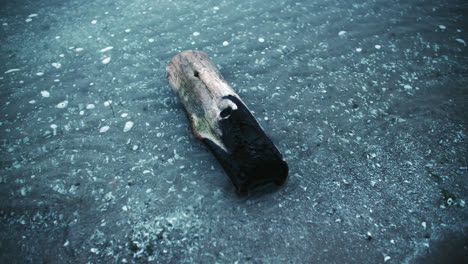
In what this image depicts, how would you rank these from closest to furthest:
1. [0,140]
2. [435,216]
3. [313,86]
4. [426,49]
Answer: [435,216], [0,140], [313,86], [426,49]

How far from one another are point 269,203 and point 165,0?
3638 mm

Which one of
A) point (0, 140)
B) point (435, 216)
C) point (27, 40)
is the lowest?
point (435, 216)

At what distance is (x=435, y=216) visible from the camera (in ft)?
6.45

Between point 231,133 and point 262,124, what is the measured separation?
2.72ft

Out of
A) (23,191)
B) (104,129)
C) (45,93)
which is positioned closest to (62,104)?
(45,93)

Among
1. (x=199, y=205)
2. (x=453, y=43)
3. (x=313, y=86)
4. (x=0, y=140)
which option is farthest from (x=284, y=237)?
(x=453, y=43)

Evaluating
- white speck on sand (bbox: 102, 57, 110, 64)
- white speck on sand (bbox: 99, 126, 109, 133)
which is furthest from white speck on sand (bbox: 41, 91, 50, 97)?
white speck on sand (bbox: 99, 126, 109, 133)

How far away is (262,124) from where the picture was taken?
8.41 ft

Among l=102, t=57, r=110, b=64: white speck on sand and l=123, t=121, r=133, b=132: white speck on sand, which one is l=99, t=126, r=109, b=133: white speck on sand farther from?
l=102, t=57, r=110, b=64: white speck on sand

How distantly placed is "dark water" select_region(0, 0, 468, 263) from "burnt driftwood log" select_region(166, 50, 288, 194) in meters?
0.21

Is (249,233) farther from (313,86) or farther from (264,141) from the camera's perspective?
(313,86)

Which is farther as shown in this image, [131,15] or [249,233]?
[131,15]

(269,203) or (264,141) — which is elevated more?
(264,141)

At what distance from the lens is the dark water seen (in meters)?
1.87
